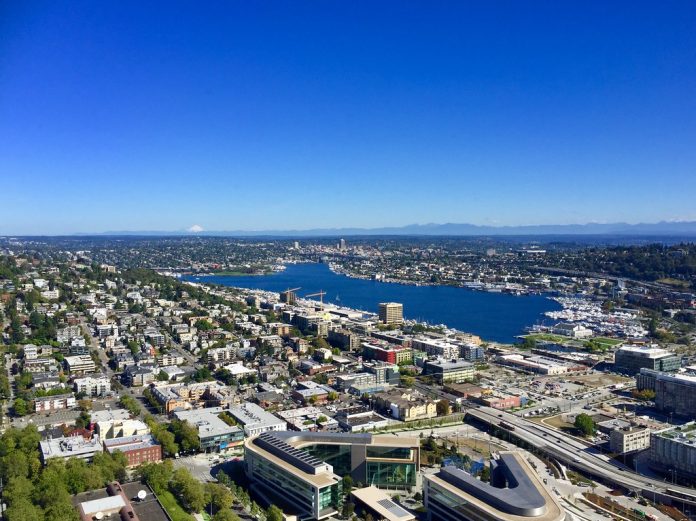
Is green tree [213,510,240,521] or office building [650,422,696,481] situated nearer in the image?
green tree [213,510,240,521]

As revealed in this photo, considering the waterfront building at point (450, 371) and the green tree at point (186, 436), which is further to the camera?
the waterfront building at point (450, 371)

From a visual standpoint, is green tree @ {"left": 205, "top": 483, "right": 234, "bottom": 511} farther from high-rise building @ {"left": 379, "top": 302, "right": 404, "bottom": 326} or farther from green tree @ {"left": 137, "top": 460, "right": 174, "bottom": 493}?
high-rise building @ {"left": 379, "top": 302, "right": 404, "bottom": 326}

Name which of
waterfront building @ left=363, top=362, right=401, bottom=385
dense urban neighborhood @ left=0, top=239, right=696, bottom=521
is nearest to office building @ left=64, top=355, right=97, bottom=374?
dense urban neighborhood @ left=0, top=239, right=696, bottom=521

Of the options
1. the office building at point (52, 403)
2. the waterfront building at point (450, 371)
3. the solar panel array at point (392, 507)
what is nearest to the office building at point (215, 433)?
the office building at point (52, 403)

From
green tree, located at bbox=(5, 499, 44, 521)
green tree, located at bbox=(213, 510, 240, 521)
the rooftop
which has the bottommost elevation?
the rooftop

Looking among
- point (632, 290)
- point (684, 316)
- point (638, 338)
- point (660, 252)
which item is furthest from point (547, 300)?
point (660, 252)

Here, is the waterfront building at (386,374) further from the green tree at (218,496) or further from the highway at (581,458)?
the green tree at (218,496)

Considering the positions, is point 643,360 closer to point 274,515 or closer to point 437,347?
point 437,347
